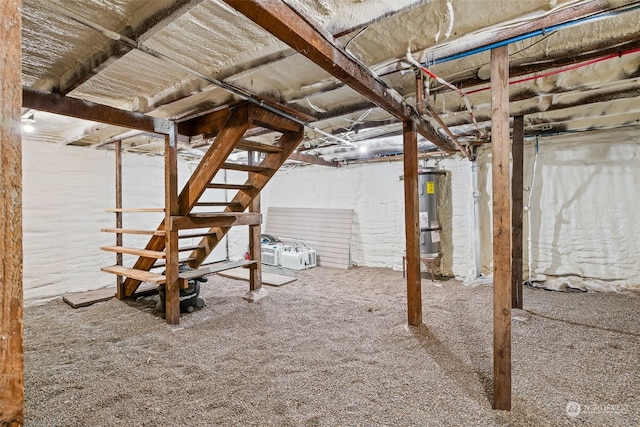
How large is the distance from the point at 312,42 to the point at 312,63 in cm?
66

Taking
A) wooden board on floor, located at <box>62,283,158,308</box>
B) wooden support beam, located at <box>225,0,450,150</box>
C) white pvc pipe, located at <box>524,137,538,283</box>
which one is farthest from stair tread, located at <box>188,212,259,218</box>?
white pvc pipe, located at <box>524,137,538,283</box>

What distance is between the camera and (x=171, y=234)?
2623 millimetres

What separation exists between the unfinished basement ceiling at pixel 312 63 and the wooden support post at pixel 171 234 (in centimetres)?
30

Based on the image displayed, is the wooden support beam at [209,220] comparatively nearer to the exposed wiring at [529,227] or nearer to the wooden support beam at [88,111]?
the wooden support beam at [88,111]

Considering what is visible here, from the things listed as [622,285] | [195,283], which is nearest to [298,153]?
[195,283]

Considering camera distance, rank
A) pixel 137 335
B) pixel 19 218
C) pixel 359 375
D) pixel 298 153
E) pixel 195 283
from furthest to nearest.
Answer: pixel 298 153
pixel 195 283
pixel 137 335
pixel 359 375
pixel 19 218

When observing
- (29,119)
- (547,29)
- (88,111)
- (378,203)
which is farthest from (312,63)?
(378,203)

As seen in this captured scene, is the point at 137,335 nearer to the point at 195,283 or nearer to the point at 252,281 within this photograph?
the point at 195,283

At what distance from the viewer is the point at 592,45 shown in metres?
1.58

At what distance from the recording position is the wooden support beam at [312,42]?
102cm

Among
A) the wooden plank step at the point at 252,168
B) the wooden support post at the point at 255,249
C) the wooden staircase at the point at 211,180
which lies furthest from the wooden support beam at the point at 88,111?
the wooden support post at the point at 255,249

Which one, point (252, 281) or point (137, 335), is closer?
point (137, 335)

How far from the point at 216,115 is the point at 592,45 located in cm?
249

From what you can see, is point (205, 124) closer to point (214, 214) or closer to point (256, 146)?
point (256, 146)
